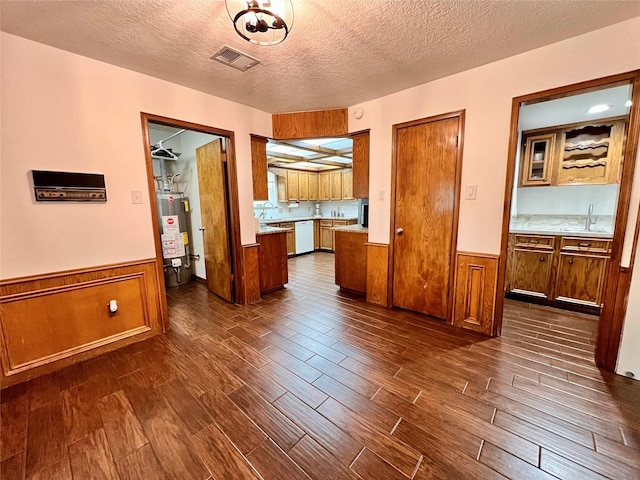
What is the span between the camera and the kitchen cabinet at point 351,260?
11.3 feet

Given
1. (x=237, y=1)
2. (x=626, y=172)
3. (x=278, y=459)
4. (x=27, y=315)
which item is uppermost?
(x=237, y=1)

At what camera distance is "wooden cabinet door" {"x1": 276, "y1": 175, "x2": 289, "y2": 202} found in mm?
6441

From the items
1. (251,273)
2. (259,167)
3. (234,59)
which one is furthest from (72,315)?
(234,59)

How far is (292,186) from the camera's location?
6602 mm

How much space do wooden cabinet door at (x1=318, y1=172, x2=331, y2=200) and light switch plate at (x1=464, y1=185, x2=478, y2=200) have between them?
15.6 ft

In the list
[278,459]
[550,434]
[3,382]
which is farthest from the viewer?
[3,382]

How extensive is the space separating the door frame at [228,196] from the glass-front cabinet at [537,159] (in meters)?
3.78

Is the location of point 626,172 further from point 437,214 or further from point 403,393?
point 403,393

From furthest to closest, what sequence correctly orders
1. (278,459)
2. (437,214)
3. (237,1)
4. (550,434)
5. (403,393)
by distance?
(437,214) < (403,393) < (237,1) < (550,434) < (278,459)

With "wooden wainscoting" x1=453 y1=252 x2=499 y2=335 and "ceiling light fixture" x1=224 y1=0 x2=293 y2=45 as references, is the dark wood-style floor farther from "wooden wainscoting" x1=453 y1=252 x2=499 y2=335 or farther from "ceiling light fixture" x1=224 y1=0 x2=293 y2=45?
"ceiling light fixture" x1=224 y1=0 x2=293 y2=45

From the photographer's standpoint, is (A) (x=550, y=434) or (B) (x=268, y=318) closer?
→ (A) (x=550, y=434)

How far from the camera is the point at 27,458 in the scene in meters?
1.31

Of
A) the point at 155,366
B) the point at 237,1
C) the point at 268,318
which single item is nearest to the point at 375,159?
the point at 237,1

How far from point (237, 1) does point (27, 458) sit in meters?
2.69
